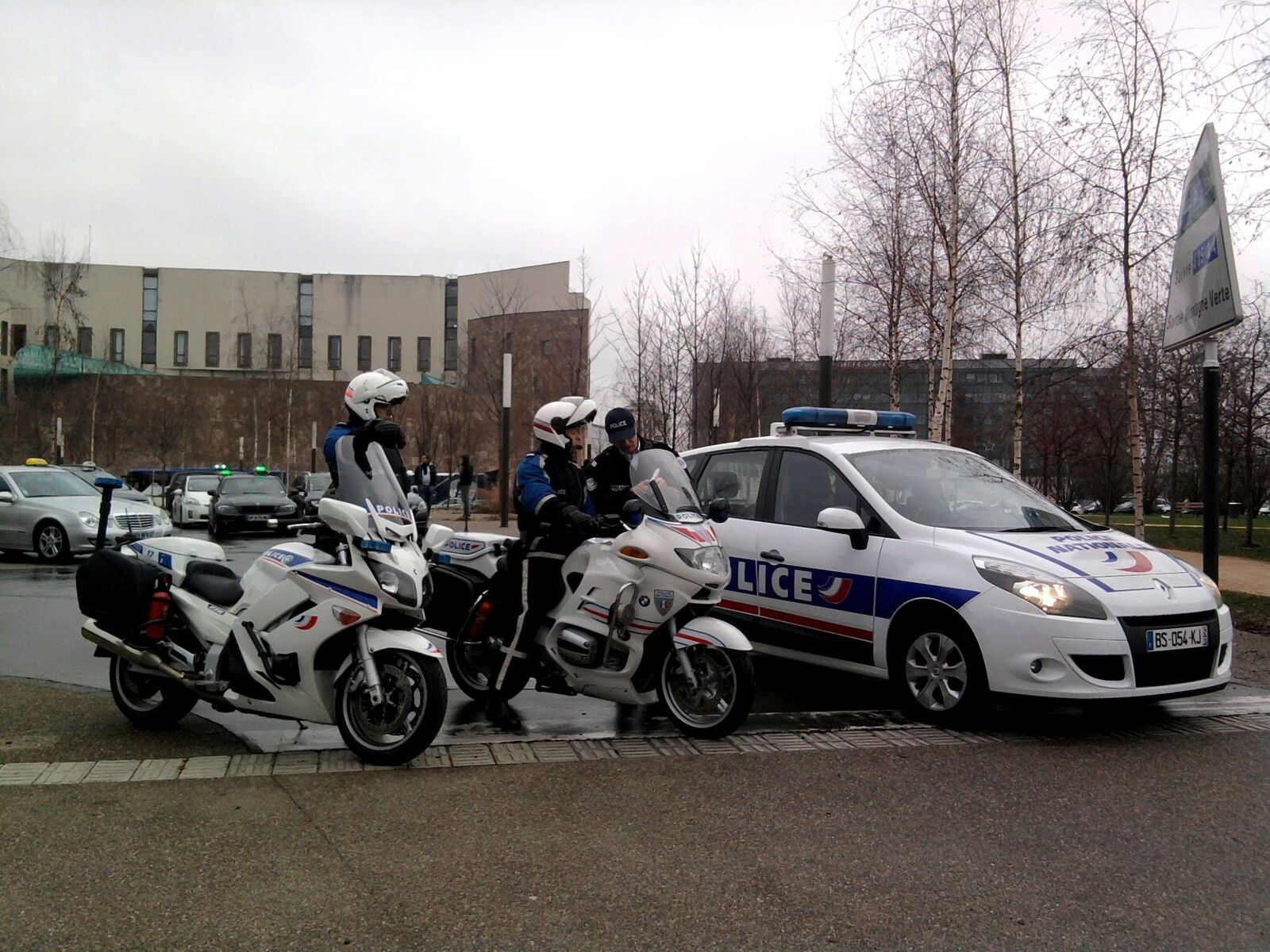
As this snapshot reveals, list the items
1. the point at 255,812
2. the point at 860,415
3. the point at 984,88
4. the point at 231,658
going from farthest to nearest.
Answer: the point at 984,88 < the point at 860,415 < the point at 231,658 < the point at 255,812

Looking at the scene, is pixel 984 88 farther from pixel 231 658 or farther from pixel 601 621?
pixel 231 658

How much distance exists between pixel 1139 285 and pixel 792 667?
10.4 m

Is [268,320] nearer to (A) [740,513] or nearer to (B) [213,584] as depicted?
(A) [740,513]

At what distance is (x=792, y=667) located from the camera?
28.3 ft

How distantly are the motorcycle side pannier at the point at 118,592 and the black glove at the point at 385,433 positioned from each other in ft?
5.07

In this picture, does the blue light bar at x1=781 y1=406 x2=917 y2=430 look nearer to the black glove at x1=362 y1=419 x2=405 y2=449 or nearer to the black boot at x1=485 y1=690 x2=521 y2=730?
the black boot at x1=485 y1=690 x2=521 y2=730

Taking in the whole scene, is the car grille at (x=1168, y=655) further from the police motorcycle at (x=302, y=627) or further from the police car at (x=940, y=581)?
the police motorcycle at (x=302, y=627)

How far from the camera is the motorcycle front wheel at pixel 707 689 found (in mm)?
5910

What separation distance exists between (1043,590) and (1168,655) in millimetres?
773

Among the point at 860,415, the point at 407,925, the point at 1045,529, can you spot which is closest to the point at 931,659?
the point at 1045,529

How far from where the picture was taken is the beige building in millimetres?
75375

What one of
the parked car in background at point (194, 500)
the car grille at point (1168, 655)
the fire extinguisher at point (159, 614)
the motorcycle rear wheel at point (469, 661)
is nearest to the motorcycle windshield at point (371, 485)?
the fire extinguisher at point (159, 614)

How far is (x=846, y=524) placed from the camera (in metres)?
6.78

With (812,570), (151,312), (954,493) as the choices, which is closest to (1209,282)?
(954,493)
